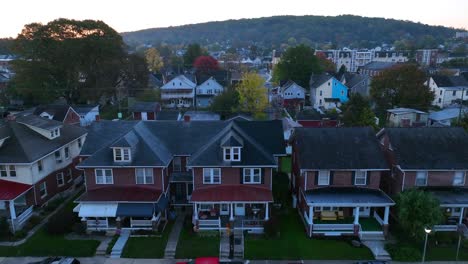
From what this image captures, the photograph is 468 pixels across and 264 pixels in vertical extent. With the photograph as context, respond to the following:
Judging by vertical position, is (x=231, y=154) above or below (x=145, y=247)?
above

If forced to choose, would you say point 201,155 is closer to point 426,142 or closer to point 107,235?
point 107,235

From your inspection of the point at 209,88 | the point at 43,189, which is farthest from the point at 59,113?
the point at 209,88

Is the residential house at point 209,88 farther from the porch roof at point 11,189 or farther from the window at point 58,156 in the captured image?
the porch roof at point 11,189

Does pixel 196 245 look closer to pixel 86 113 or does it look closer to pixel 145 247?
pixel 145 247

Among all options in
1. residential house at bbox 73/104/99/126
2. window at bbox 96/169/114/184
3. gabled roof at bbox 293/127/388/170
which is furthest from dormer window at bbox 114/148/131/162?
residential house at bbox 73/104/99/126

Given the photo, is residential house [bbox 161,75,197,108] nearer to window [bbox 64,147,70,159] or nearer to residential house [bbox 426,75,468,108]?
window [bbox 64,147,70,159]

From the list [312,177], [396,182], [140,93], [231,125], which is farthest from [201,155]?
[140,93]

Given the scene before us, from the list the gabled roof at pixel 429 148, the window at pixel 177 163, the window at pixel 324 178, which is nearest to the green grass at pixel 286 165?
the window at pixel 324 178
